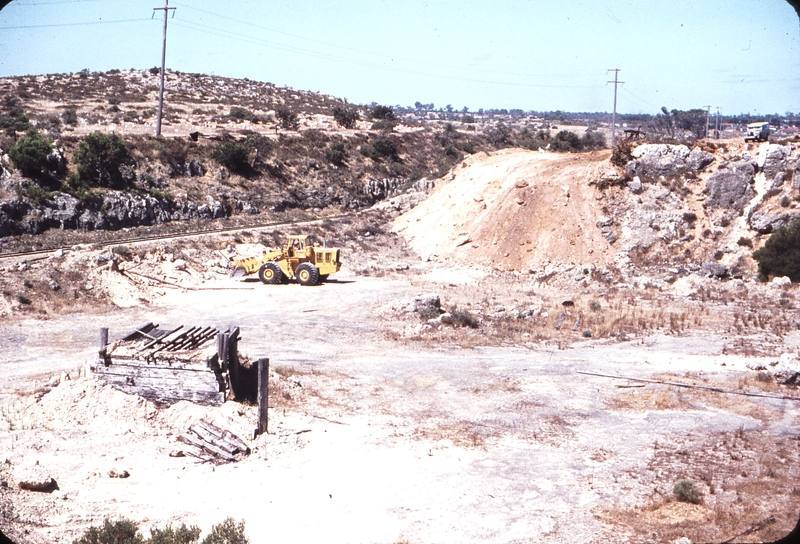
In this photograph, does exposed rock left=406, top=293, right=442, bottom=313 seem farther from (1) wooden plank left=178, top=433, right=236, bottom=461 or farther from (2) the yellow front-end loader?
(1) wooden plank left=178, top=433, right=236, bottom=461

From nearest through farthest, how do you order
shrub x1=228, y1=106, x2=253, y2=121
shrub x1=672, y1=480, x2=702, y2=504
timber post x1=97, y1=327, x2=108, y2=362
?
shrub x1=672, y1=480, x2=702, y2=504 < timber post x1=97, y1=327, x2=108, y2=362 < shrub x1=228, y1=106, x2=253, y2=121

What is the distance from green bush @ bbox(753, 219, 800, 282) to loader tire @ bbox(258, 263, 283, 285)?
21963mm

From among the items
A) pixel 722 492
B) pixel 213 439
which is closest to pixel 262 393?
pixel 213 439

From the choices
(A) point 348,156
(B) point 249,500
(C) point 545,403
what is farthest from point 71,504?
(A) point 348,156

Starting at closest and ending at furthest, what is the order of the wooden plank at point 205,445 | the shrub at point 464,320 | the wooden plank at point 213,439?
the wooden plank at point 205,445 < the wooden plank at point 213,439 < the shrub at point 464,320

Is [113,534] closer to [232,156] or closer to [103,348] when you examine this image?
[103,348]

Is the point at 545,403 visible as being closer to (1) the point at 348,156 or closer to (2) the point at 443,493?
(2) the point at 443,493

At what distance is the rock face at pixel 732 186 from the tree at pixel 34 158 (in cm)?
3603

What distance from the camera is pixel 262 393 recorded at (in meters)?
14.5

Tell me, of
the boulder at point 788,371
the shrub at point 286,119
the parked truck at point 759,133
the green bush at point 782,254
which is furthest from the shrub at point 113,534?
the shrub at point 286,119

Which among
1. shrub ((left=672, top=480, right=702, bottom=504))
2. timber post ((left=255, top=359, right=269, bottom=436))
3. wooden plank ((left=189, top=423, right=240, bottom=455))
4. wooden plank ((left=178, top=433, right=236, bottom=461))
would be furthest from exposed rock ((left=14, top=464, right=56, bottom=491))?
shrub ((left=672, top=480, right=702, bottom=504))

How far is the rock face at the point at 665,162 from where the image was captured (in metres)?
39.7

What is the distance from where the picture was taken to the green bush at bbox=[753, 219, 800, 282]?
99.5ft

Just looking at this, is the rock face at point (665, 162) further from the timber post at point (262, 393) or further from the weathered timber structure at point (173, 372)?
the timber post at point (262, 393)
